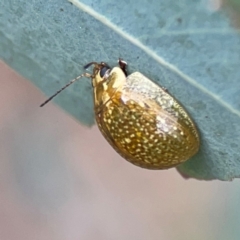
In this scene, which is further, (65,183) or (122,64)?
(65,183)

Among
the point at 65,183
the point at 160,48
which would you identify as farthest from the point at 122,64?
the point at 65,183

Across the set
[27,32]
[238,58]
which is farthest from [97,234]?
[238,58]

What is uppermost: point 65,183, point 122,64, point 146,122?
point 122,64

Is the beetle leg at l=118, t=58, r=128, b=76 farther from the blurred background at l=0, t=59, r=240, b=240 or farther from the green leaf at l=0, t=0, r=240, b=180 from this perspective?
the blurred background at l=0, t=59, r=240, b=240

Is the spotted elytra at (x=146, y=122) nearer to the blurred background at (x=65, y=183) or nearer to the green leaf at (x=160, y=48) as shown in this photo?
the green leaf at (x=160, y=48)

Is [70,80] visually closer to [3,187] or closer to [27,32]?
[27,32]

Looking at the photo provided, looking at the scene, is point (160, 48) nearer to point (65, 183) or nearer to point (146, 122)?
point (146, 122)
